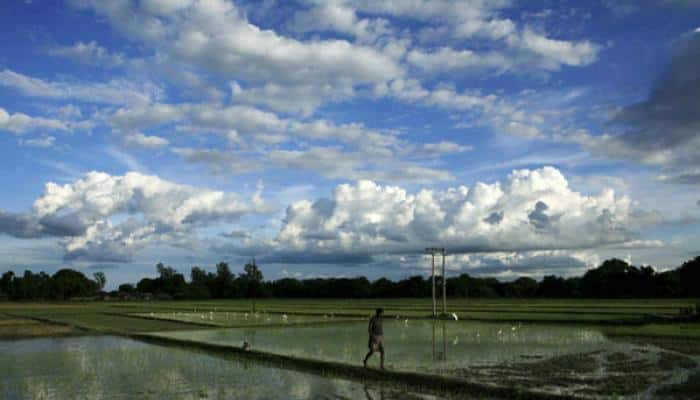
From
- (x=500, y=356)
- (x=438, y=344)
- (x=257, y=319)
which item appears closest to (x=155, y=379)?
(x=500, y=356)

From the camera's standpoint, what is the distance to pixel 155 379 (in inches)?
650

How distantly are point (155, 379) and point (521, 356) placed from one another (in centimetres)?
1157

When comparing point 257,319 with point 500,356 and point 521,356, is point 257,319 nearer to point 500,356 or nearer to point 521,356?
point 500,356

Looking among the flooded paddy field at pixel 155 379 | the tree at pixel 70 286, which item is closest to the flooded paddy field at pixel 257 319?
the flooded paddy field at pixel 155 379

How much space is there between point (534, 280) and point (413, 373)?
406 ft

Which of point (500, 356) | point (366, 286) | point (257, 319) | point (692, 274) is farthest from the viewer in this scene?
point (366, 286)

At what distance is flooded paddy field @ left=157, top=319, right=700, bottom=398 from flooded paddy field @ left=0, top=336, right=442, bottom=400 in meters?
2.38

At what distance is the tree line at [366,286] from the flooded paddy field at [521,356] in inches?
1793

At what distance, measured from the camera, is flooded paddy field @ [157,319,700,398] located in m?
14.4

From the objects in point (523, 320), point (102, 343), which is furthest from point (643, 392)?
point (523, 320)

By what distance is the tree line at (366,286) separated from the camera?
100m

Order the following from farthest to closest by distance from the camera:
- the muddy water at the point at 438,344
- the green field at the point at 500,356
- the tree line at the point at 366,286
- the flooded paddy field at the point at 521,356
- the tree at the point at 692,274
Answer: the tree line at the point at 366,286
the tree at the point at 692,274
the muddy water at the point at 438,344
the flooded paddy field at the point at 521,356
the green field at the point at 500,356

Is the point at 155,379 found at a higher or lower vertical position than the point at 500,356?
lower

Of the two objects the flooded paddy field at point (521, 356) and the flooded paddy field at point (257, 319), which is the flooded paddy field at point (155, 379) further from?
the flooded paddy field at point (257, 319)
